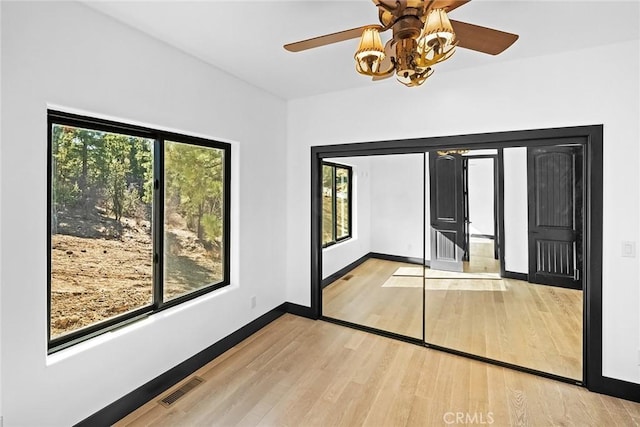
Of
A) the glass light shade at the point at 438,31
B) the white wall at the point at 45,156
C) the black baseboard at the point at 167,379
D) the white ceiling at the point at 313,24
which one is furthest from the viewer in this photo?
the black baseboard at the point at 167,379

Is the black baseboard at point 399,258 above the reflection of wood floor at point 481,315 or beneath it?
above

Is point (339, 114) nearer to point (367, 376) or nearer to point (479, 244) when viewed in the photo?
point (479, 244)

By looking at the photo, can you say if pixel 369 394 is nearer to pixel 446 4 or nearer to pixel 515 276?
pixel 515 276

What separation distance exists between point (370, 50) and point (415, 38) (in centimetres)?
22

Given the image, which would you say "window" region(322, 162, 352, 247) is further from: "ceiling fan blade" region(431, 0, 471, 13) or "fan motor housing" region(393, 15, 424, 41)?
"ceiling fan blade" region(431, 0, 471, 13)

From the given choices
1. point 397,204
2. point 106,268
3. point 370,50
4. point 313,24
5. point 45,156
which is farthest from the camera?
point 397,204

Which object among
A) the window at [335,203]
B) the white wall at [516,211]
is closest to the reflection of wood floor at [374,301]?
the window at [335,203]

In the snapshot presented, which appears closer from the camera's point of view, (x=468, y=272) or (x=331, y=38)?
(x=331, y=38)

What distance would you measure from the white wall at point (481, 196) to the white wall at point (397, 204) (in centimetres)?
46

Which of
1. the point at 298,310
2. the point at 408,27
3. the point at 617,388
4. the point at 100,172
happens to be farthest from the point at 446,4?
the point at 298,310

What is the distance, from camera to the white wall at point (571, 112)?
7.61 feet

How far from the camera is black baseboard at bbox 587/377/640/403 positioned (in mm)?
2293

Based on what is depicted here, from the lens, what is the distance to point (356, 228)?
372cm

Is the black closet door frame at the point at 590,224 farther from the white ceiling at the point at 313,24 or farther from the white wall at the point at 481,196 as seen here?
the white ceiling at the point at 313,24
